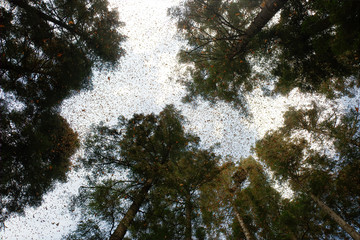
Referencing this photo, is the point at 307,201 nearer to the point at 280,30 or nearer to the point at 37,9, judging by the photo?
the point at 280,30

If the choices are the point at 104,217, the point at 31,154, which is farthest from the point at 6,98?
the point at 104,217

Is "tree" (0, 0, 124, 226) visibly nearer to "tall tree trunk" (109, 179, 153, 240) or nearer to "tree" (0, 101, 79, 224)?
"tree" (0, 101, 79, 224)

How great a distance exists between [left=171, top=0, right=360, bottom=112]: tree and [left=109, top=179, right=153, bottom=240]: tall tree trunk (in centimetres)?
560

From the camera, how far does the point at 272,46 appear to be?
21.2 feet

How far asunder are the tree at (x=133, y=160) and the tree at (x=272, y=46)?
8.70 feet

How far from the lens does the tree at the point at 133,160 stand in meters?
6.23

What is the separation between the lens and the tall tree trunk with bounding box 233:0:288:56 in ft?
16.0

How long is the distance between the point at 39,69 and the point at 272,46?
9.83m

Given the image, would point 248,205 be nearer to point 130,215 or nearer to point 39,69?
point 130,215

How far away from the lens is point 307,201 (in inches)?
369

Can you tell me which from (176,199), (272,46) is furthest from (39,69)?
(272,46)

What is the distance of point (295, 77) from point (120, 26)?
905 cm

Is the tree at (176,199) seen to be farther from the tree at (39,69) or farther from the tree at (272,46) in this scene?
the tree at (39,69)

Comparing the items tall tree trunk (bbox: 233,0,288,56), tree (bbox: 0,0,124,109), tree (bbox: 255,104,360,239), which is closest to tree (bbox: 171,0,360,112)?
tall tree trunk (bbox: 233,0,288,56)
